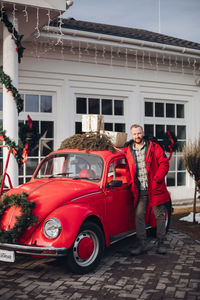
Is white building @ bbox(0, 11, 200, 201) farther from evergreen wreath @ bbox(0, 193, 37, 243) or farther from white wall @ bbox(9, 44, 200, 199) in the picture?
evergreen wreath @ bbox(0, 193, 37, 243)

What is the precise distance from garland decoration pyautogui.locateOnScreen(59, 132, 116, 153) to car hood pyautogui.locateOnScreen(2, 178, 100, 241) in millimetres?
674

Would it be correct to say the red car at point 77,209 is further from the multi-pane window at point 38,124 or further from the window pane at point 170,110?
the window pane at point 170,110

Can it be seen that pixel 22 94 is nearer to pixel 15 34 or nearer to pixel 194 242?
pixel 15 34

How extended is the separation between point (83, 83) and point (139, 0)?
120 inches

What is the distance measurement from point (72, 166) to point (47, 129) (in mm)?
3573

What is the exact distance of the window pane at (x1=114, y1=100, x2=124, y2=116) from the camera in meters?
10.0

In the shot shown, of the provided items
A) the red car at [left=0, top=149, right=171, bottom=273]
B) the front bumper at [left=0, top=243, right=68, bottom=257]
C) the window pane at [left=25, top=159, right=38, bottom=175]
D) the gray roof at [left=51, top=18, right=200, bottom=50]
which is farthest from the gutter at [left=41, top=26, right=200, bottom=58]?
the front bumper at [left=0, top=243, right=68, bottom=257]

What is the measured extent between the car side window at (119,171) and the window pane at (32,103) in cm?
372

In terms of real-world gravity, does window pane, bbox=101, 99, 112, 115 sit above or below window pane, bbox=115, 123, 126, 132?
above

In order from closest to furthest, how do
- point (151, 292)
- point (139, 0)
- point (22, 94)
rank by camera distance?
point (151, 292), point (22, 94), point (139, 0)

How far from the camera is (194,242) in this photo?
6348 millimetres

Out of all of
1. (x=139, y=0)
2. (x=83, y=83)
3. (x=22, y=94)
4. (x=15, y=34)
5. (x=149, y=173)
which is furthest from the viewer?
(x=139, y=0)

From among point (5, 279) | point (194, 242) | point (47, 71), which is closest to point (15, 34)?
point (47, 71)

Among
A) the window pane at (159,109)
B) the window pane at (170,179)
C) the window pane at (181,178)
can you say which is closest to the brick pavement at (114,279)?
the window pane at (170,179)
